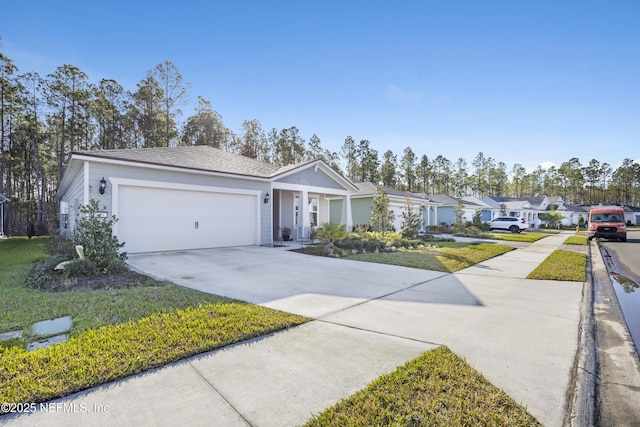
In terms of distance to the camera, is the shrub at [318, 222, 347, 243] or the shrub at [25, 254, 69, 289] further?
the shrub at [318, 222, 347, 243]

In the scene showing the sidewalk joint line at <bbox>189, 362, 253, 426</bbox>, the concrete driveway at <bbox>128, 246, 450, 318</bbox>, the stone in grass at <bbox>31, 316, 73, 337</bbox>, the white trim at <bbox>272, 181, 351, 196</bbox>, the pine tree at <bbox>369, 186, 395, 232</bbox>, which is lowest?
the concrete driveway at <bbox>128, 246, 450, 318</bbox>

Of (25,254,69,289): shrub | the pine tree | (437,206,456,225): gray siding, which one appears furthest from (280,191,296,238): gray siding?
(437,206,456,225): gray siding

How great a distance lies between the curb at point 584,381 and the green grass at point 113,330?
276cm

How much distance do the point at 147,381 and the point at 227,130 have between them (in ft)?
109

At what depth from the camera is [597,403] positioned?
235 cm

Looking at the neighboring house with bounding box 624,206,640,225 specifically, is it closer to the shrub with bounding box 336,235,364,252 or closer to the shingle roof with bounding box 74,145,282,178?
the shrub with bounding box 336,235,364,252

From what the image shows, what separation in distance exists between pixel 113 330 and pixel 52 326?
2.97ft

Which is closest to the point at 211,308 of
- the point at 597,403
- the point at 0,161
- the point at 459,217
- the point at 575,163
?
the point at 597,403

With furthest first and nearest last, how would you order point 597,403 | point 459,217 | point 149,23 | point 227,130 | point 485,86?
point 227,130
point 459,217
point 485,86
point 149,23
point 597,403

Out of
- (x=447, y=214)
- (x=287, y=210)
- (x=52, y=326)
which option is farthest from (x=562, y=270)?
(x=447, y=214)

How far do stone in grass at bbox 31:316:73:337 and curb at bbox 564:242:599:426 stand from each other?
4980 mm

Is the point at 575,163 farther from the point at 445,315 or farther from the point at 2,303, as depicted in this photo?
the point at 2,303

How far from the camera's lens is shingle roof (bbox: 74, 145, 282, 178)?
9.52 meters

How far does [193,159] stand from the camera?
38.6 feet
